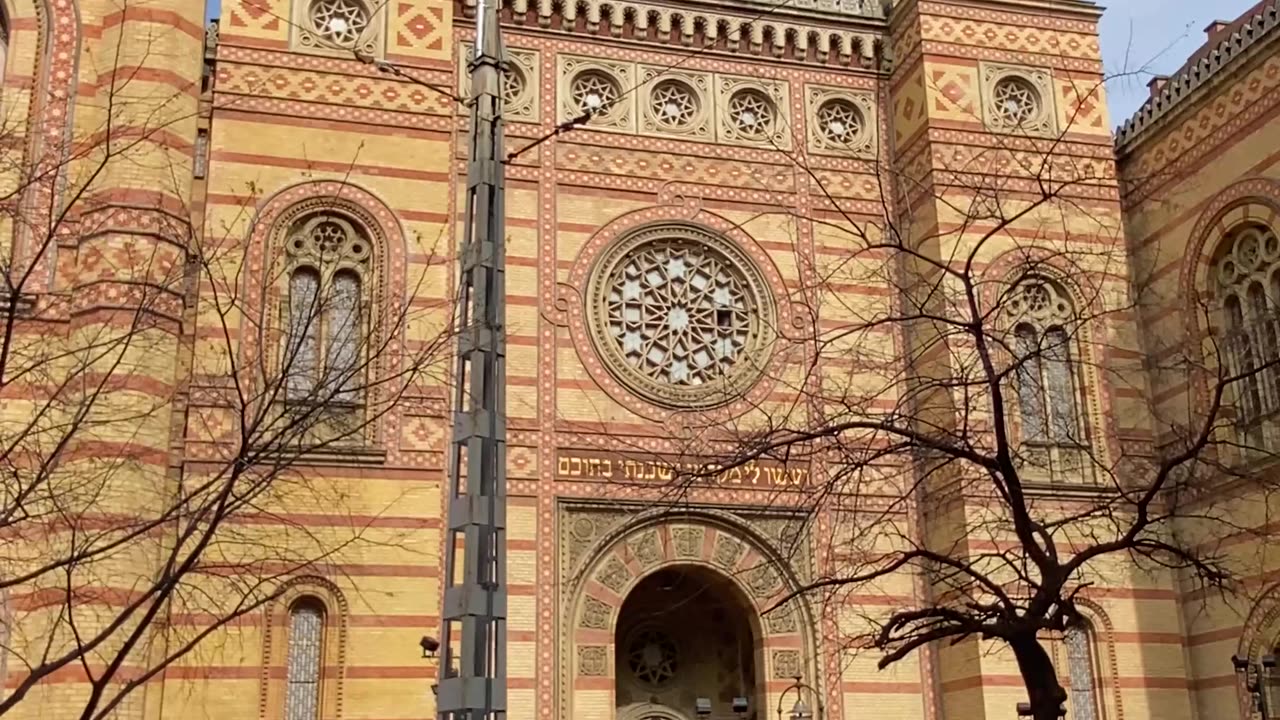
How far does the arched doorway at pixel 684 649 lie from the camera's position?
16859mm

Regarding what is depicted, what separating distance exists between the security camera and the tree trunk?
23.5ft

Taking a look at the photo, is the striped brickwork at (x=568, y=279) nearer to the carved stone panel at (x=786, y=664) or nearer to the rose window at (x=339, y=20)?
the carved stone panel at (x=786, y=664)

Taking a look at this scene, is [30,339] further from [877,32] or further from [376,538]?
[877,32]

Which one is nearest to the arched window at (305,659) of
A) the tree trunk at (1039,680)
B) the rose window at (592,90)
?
the rose window at (592,90)

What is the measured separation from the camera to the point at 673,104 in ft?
59.3

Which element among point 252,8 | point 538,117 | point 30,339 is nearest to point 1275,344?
point 538,117

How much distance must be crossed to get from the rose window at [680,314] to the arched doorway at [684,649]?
8.35ft

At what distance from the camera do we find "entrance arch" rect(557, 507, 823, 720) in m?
15.5

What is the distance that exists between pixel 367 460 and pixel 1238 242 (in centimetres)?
1133

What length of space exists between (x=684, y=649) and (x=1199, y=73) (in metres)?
10.4

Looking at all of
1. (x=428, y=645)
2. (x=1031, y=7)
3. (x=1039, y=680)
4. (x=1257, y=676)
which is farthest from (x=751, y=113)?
(x=1039, y=680)

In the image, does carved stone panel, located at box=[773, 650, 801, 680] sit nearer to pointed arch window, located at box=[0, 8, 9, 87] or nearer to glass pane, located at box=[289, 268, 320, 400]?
glass pane, located at box=[289, 268, 320, 400]

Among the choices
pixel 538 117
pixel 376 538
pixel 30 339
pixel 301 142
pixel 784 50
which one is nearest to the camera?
pixel 30 339

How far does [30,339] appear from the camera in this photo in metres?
13.8
